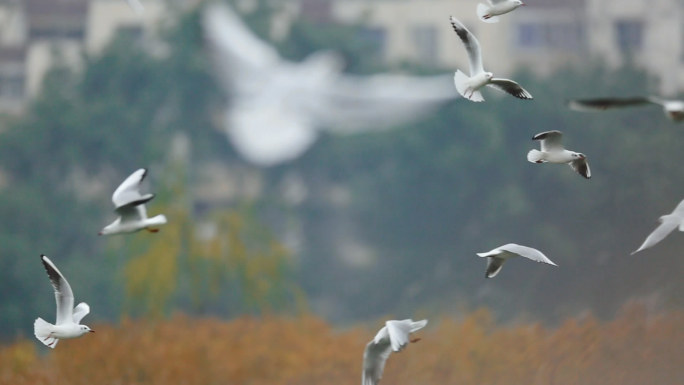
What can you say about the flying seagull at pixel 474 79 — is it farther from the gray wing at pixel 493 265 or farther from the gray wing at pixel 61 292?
the gray wing at pixel 61 292

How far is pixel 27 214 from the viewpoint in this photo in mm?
15633

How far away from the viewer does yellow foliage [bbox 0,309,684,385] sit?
655 centimetres

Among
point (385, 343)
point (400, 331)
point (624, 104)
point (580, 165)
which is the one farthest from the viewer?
point (385, 343)

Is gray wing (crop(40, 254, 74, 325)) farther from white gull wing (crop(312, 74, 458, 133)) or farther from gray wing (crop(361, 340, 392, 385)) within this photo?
white gull wing (crop(312, 74, 458, 133))

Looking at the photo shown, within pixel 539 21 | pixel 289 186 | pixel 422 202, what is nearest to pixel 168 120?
pixel 289 186

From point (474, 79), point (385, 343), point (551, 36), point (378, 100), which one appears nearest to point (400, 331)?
point (385, 343)

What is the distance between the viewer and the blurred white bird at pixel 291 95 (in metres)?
15.1

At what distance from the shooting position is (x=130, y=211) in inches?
169

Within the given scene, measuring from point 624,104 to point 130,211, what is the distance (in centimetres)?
188

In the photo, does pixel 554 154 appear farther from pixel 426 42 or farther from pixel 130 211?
pixel 426 42

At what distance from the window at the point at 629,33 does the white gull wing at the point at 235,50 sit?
421 centimetres

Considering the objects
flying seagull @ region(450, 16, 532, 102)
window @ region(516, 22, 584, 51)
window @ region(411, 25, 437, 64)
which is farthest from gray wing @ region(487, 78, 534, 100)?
window @ region(411, 25, 437, 64)

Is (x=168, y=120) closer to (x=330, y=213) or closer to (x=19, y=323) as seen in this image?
(x=330, y=213)

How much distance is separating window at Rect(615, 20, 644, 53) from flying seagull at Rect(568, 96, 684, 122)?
1095 cm
